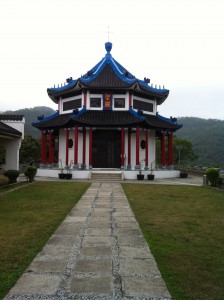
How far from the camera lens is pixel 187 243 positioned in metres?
6.48

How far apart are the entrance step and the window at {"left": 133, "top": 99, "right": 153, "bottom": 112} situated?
743 centimetres

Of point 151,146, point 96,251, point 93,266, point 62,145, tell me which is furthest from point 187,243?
point 62,145

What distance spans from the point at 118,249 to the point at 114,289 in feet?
5.97

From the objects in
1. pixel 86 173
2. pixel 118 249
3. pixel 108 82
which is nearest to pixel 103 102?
pixel 108 82

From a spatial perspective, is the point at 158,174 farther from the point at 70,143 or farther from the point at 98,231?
the point at 98,231

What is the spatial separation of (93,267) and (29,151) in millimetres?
48344

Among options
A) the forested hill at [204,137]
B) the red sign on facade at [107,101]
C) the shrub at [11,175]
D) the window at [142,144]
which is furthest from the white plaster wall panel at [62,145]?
the forested hill at [204,137]

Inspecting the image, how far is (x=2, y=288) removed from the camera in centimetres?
419

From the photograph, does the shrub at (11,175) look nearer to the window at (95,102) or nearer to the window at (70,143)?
the window at (70,143)

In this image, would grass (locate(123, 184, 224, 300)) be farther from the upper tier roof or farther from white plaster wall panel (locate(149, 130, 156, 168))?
white plaster wall panel (locate(149, 130, 156, 168))

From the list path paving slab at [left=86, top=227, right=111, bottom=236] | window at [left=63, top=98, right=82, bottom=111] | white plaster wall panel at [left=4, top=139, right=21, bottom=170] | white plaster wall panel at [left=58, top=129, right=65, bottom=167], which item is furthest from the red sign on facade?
path paving slab at [left=86, top=227, right=111, bottom=236]

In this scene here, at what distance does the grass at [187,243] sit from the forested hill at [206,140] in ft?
224

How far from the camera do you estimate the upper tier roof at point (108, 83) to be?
27.7 metres

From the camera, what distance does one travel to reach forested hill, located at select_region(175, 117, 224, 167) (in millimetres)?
80806
